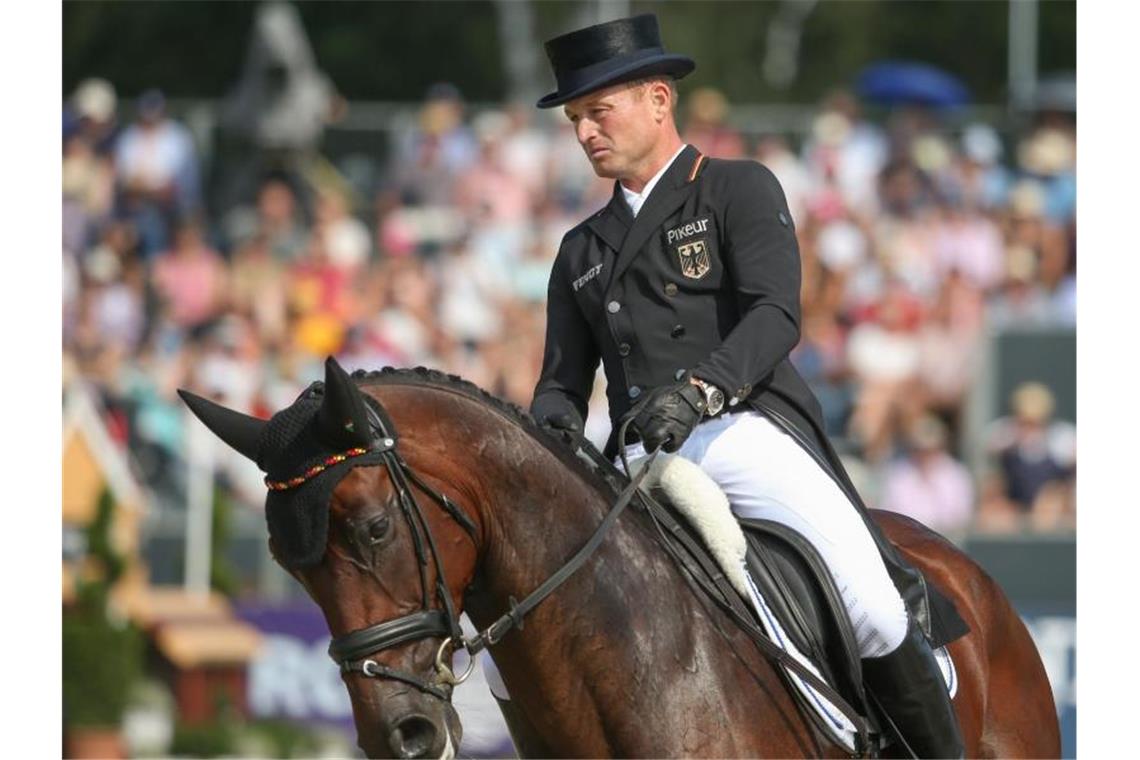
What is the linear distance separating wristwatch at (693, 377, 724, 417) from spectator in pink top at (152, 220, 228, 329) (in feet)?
35.9

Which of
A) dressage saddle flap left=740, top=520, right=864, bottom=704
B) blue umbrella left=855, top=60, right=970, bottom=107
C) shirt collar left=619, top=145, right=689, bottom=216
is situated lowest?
dressage saddle flap left=740, top=520, right=864, bottom=704

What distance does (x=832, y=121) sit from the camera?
16.6 m

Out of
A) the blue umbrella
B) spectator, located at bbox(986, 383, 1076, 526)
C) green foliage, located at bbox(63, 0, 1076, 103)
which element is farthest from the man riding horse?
green foliage, located at bbox(63, 0, 1076, 103)

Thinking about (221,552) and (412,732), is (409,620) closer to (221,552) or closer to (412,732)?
(412,732)

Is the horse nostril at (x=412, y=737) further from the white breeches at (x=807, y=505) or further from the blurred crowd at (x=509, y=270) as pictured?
the blurred crowd at (x=509, y=270)

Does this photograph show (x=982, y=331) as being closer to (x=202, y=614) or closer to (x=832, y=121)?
(x=832, y=121)

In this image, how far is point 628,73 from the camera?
499 cm

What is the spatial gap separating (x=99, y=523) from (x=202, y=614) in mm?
914

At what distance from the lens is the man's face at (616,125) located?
5.06 m

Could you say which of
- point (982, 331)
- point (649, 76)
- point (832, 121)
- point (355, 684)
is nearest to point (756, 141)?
point (832, 121)

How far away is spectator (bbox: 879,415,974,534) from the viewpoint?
41.8ft

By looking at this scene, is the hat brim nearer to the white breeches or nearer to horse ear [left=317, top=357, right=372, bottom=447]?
the white breeches

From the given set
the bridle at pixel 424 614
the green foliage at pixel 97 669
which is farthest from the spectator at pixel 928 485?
the bridle at pixel 424 614

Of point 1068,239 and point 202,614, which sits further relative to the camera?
point 1068,239
